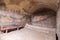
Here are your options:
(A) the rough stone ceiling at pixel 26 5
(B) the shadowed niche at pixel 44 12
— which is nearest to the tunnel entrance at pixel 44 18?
(B) the shadowed niche at pixel 44 12

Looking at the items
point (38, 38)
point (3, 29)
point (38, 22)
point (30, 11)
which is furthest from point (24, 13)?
point (38, 38)

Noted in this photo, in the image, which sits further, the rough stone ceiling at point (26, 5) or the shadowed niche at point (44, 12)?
the shadowed niche at point (44, 12)

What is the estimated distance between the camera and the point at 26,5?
2072mm

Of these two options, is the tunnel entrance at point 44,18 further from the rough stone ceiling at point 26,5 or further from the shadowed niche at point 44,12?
the rough stone ceiling at point 26,5

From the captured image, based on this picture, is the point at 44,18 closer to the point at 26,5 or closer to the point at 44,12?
the point at 44,12

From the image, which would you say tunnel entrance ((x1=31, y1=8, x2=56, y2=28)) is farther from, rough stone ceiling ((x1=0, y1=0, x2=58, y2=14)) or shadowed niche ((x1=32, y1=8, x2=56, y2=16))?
rough stone ceiling ((x1=0, y1=0, x2=58, y2=14))

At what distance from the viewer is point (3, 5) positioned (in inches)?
88.0

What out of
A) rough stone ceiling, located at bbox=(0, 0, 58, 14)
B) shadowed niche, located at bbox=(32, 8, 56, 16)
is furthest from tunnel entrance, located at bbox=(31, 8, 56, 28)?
rough stone ceiling, located at bbox=(0, 0, 58, 14)

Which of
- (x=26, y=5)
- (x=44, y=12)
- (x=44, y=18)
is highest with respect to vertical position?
(x=26, y=5)

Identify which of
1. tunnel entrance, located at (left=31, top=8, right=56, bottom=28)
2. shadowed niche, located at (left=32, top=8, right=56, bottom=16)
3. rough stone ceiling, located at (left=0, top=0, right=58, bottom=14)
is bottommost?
tunnel entrance, located at (left=31, top=8, right=56, bottom=28)

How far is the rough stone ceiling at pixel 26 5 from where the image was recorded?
74.1 inches

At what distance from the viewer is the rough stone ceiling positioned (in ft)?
6.17

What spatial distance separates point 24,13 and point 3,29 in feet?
1.64

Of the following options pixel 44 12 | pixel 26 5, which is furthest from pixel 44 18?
pixel 26 5
